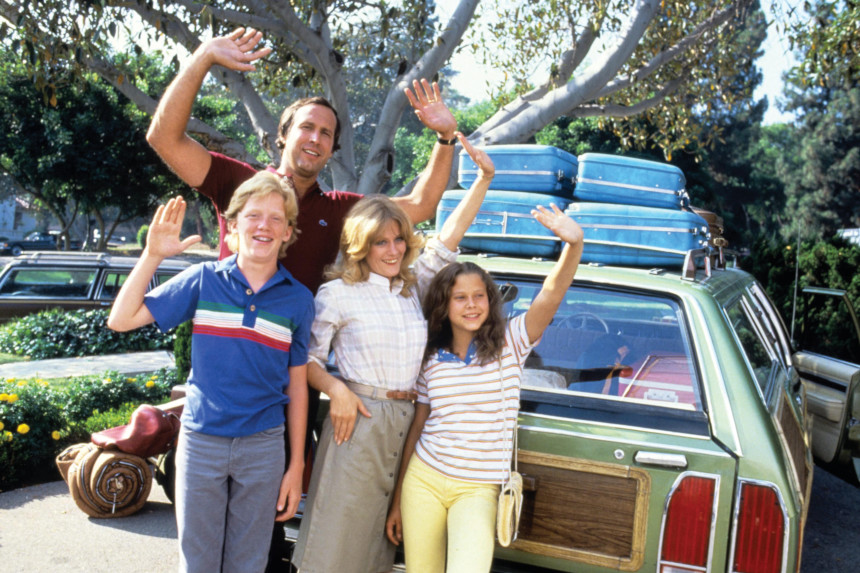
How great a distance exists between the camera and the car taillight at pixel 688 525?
7.75 ft

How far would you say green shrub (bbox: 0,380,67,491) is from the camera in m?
4.89

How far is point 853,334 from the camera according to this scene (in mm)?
11414

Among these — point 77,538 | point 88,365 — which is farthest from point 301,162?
point 88,365

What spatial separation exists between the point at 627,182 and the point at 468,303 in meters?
1.57

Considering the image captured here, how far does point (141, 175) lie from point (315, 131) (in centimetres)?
1892

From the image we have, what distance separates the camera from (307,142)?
297cm

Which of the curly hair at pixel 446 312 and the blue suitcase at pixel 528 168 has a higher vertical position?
the blue suitcase at pixel 528 168

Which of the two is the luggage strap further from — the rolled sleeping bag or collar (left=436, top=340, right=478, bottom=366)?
the rolled sleeping bag

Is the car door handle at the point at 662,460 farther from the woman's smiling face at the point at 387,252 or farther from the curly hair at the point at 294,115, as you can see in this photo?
the curly hair at the point at 294,115

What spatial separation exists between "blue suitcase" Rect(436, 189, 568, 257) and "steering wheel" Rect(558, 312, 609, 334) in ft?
1.57

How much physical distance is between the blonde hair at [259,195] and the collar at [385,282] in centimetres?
32

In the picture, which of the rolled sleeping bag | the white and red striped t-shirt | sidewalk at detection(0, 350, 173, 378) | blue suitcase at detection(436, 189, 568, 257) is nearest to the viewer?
the white and red striped t-shirt

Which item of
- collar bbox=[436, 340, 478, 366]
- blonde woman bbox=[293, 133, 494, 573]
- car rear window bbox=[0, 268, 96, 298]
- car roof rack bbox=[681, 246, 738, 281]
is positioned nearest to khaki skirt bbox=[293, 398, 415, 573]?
blonde woman bbox=[293, 133, 494, 573]

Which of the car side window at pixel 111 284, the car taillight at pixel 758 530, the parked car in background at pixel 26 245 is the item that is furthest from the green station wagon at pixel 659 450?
the parked car in background at pixel 26 245
